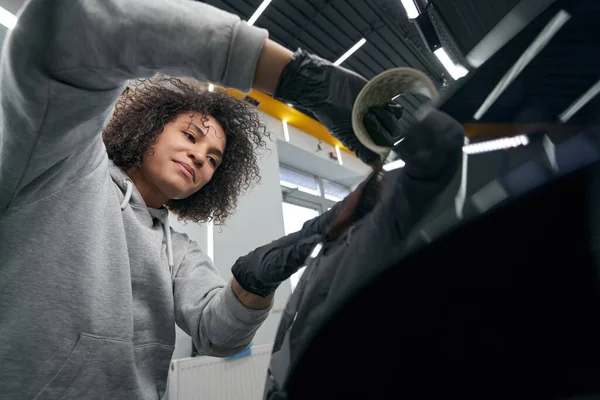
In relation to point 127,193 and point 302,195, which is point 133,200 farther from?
point 302,195

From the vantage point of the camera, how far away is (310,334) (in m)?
0.22

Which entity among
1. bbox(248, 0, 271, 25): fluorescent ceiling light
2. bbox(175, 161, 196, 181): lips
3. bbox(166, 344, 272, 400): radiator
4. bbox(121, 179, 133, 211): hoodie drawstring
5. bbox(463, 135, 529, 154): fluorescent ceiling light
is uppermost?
bbox(248, 0, 271, 25): fluorescent ceiling light

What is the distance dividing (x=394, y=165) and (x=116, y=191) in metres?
0.71

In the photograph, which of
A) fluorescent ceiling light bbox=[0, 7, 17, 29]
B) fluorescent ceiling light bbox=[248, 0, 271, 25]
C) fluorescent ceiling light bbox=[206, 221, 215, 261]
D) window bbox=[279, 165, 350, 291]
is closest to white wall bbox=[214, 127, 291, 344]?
fluorescent ceiling light bbox=[206, 221, 215, 261]

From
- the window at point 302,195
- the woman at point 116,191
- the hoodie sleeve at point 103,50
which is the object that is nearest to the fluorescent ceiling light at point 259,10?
the window at point 302,195

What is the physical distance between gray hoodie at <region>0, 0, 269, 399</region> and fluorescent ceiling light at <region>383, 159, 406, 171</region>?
20cm

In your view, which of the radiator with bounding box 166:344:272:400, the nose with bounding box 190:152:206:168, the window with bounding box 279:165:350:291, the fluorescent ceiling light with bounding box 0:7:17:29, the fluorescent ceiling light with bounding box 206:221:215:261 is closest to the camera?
the nose with bounding box 190:152:206:168

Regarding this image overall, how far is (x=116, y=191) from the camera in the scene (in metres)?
0.70

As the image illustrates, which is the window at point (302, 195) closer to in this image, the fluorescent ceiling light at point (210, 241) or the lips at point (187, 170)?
the fluorescent ceiling light at point (210, 241)

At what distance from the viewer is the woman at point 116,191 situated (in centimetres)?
32

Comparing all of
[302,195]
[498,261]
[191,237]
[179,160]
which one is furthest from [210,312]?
[302,195]

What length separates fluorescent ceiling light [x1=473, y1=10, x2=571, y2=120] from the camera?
0.61 feet

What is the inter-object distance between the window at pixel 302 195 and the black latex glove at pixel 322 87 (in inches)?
109

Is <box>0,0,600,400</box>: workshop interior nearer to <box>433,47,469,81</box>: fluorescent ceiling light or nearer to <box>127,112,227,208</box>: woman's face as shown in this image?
<box>433,47,469,81</box>: fluorescent ceiling light
